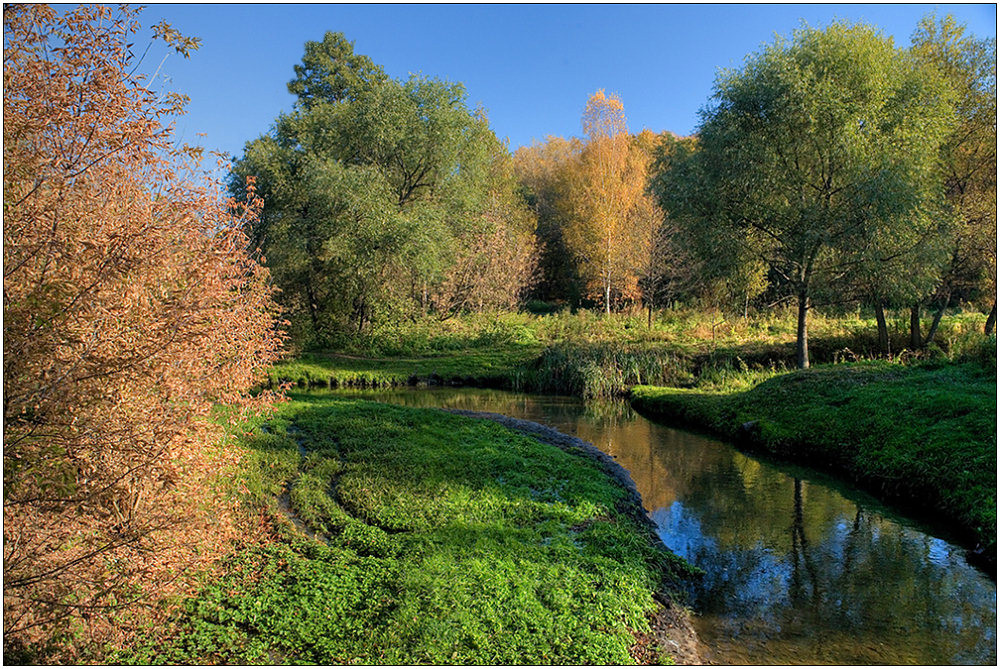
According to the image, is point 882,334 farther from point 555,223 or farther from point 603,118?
point 555,223

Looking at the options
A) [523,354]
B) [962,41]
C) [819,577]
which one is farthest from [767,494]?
[962,41]

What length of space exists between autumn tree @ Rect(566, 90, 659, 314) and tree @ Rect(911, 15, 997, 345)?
1252cm

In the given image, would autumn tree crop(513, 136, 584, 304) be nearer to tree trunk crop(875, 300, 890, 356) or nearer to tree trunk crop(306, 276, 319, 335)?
tree trunk crop(306, 276, 319, 335)

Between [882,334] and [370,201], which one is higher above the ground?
[370,201]

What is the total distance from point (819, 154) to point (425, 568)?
16.6 metres

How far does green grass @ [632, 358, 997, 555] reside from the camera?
8.56 metres

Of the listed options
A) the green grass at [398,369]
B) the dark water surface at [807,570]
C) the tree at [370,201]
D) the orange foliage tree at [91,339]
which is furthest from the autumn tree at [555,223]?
the orange foliage tree at [91,339]

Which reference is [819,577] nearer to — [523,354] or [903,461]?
[903,461]

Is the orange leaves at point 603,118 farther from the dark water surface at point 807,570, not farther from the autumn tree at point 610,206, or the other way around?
the dark water surface at point 807,570

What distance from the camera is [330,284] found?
26.0 meters

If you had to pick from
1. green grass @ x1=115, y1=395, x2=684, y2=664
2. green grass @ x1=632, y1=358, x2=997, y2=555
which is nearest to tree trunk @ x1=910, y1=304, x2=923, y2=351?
green grass @ x1=632, y1=358, x2=997, y2=555

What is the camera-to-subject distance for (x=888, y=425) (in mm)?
10750

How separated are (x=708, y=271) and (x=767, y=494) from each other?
33.9 feet

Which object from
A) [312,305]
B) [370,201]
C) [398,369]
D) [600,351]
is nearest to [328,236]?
[370,201]
